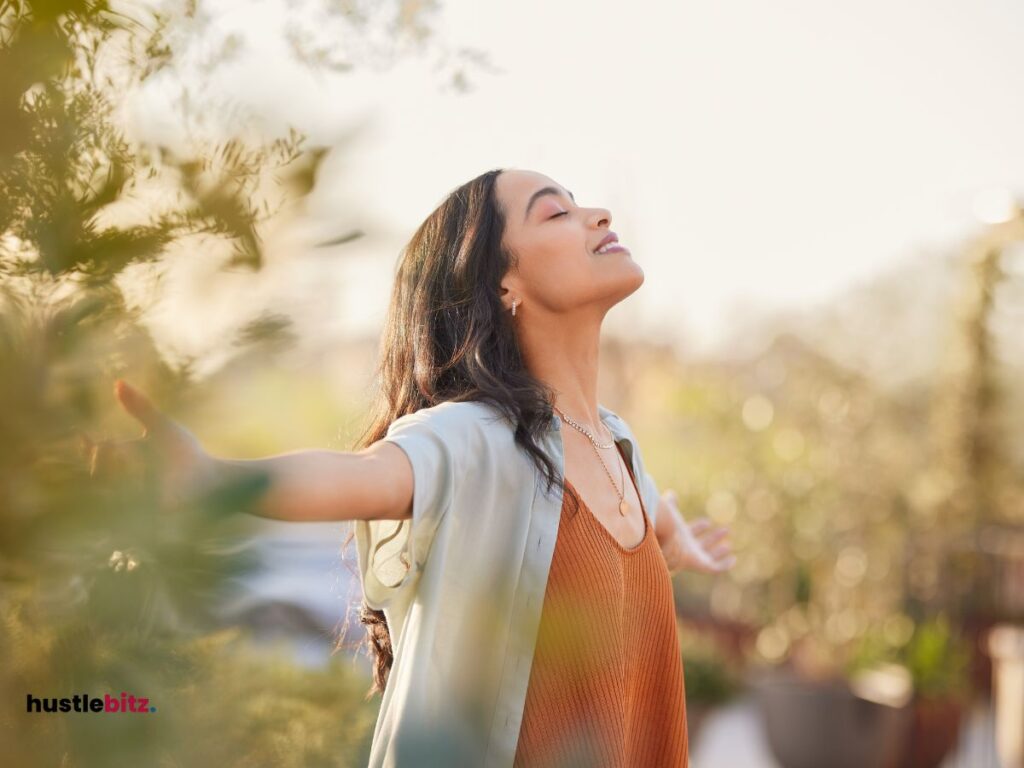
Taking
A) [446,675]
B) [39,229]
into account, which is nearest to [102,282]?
[39,229]

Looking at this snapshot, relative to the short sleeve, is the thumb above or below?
above

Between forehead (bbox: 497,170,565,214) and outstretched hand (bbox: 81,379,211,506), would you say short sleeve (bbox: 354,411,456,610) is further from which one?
outstretched hand (bbox: 81,379,211,506)

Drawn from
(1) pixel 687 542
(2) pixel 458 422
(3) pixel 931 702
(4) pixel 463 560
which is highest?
(2) pixel 458 422

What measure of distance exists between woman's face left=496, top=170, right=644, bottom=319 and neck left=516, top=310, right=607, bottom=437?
1.1 inches

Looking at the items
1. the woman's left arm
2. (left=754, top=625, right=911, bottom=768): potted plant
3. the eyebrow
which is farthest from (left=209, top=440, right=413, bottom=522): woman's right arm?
(left=754, top=625, right=911, bottom=768): potted plant

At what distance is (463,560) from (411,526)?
0.38ft

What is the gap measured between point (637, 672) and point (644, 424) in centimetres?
1118

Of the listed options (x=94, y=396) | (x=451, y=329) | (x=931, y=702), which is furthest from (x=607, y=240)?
(x=931, y=702)

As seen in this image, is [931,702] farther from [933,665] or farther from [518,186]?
[518,186]

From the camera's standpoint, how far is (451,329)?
1582 mm

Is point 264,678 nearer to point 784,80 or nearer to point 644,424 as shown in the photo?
point 784,80

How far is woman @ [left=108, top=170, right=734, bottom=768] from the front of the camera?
1.14 meters

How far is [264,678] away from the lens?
27.3 inches

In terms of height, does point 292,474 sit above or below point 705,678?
above
